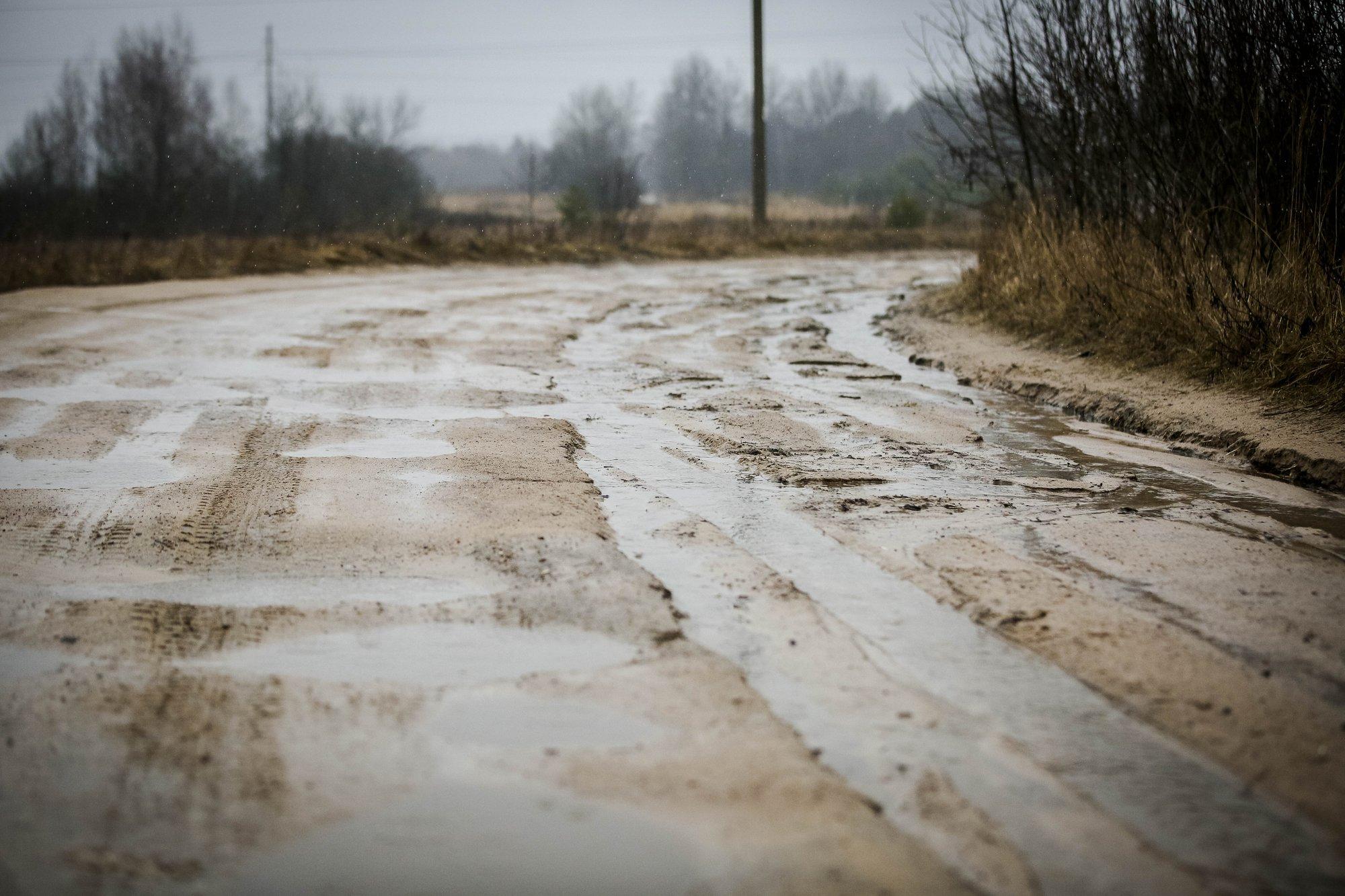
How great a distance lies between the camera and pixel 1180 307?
6.75m

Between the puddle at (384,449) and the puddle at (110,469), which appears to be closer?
the puddle at (110,469)

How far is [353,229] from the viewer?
21203 millimetres

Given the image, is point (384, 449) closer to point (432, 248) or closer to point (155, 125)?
point (432, 248)

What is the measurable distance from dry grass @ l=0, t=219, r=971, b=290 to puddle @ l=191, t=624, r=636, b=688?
37.3ft

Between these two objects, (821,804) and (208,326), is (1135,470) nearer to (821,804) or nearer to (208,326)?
(821,804)

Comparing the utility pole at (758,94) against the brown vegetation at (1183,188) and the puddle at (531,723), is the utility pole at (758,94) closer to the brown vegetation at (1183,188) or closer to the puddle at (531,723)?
the brown vegetation at (1183,188)

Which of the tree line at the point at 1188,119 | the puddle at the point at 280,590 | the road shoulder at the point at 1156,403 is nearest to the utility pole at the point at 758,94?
the tree line at the point at 1188,119

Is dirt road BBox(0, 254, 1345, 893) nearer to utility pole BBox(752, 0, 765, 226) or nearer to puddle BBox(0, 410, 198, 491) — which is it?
puddle BBox(0, 410, 198, 491)

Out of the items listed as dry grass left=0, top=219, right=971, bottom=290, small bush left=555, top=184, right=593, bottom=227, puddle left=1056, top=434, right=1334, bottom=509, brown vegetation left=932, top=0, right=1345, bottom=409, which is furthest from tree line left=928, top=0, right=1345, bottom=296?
small bush left=555, top=184, right=593, bottom=227

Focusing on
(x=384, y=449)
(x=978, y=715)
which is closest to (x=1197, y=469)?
(x=978, y=715)

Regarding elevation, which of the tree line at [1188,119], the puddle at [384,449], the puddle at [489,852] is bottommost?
the puddle at [489,852]

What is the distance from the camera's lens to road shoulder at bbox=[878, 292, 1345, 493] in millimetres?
4707

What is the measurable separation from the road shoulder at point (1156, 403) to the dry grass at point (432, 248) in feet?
32.5

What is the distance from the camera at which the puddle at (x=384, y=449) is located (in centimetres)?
462
